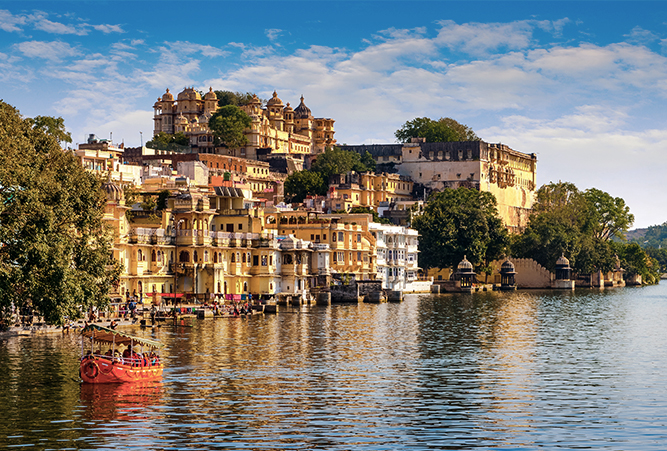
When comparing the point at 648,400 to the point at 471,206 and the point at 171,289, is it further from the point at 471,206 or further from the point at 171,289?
the point at 471,206

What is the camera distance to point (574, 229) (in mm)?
173625

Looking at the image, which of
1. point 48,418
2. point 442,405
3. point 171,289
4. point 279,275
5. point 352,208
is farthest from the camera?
point 352,208

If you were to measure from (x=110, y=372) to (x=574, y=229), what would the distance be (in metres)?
141

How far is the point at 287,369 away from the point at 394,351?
1092cm

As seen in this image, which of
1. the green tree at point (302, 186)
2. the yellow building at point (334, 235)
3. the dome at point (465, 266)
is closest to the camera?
the yellow building at point (334, 235)

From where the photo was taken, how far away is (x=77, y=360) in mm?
48500

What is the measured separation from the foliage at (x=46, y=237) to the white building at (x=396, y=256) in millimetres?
75497

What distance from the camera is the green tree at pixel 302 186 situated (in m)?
172

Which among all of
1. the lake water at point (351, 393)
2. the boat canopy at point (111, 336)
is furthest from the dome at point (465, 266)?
the boat canopy at point (111, 336)

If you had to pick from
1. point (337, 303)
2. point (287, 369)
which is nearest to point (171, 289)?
point (337, 303)

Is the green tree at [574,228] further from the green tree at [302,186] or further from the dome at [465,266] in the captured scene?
the green tree at [302,186]

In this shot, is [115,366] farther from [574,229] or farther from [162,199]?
[574,229]

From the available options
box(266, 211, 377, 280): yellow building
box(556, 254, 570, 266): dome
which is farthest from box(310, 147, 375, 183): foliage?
box(266, 211, 377, 280): yellow building

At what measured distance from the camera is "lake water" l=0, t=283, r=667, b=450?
105 feet
